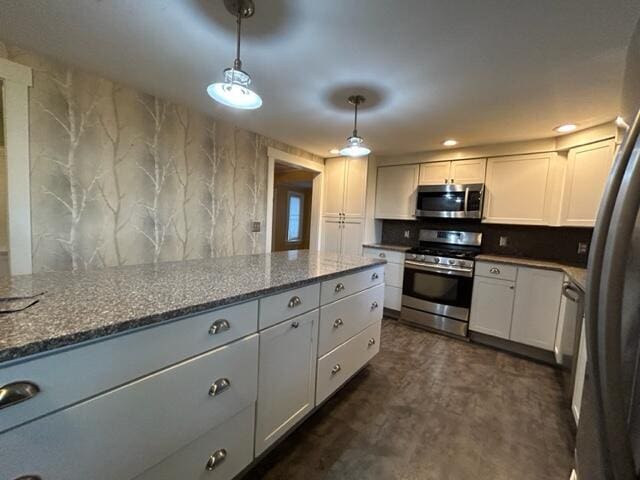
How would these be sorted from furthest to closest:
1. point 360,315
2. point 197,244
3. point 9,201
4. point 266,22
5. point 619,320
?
point 197,244
point 360,315
point 9,201
point 266,22
point 619,320

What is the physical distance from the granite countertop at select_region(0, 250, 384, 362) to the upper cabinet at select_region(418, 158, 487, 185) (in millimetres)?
2359

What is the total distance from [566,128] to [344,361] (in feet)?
9.17

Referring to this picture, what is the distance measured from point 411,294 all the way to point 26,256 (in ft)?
11.4

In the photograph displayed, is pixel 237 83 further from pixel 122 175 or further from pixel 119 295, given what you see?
pixel 122 175

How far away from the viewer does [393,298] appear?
142 inches

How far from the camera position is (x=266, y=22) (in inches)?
52.1

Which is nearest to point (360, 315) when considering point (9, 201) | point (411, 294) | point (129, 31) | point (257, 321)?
point (257, 321)

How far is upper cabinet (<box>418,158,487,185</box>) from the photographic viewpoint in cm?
318

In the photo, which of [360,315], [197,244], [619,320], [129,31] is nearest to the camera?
[619,320]

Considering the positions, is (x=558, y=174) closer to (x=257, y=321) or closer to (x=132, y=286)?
(x=257, y=321)

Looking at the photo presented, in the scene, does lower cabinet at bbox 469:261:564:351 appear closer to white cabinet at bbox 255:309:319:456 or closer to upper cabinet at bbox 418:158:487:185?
upper cabinet at bbox 418:158:487:185

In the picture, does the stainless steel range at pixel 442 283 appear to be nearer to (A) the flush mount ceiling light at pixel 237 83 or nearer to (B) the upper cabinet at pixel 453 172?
(B) the upper cabinet at pixel 453 172

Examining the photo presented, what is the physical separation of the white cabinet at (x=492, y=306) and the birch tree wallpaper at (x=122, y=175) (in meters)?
2.70

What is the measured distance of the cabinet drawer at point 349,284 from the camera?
163 cm
